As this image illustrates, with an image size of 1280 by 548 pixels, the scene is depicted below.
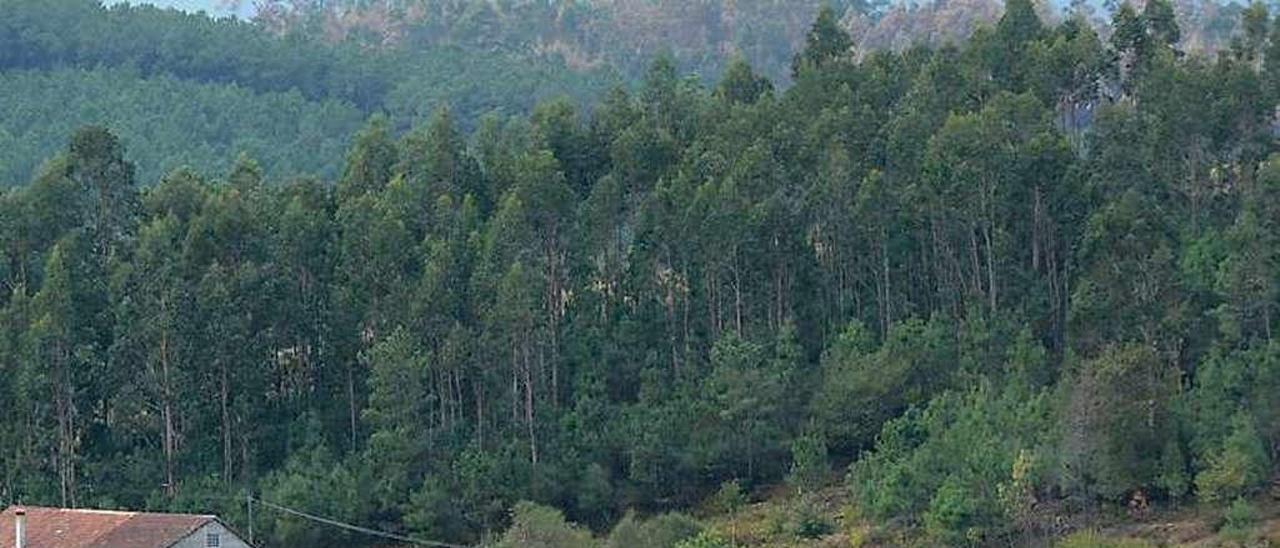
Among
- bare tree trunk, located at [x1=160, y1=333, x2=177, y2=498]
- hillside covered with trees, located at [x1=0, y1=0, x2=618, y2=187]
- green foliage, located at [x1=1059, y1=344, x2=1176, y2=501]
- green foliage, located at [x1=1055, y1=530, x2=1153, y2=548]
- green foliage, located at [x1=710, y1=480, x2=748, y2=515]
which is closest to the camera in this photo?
green foliage, located at [x1=1055, y1=530, x2=1153, y2=548]

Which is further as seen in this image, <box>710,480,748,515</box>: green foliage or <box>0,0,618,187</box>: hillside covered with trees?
<box>0,0,618,187</box>: hillside covered with trees

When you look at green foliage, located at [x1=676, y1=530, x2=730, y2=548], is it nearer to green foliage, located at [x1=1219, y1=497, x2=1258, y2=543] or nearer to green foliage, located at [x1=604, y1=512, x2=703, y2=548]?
green foliage, located at [x1=604, y1=512, x2=703, y2=548]

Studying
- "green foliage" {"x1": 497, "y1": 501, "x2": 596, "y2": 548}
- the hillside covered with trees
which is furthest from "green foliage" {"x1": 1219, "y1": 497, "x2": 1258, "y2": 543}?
the hillside covered with trees

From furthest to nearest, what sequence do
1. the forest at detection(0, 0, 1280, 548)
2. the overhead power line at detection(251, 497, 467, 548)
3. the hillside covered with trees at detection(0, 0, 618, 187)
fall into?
the hillside covered with trees at detection(0, 0, 618, 187)
the overhead power line at detection(251, 497, 467, 548)
the forest at detection(0, 0, 1280, 548)

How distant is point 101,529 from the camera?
4416 cm

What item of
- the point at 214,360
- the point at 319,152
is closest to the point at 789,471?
the point at 214,360

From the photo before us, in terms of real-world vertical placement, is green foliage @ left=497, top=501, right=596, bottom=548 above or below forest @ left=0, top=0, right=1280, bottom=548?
below

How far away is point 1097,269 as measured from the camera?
160 feet

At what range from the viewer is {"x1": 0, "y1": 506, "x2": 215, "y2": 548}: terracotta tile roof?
4350 cm

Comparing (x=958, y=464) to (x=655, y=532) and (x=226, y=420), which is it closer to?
(x=655, y=532)

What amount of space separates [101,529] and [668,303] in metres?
15.1

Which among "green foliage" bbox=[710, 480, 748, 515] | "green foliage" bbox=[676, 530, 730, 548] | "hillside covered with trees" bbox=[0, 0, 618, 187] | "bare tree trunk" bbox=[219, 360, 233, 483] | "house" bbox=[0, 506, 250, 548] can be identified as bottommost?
"green foliage" bbox=[676, 530, 730, 548]

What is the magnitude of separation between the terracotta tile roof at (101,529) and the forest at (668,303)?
5647 mm

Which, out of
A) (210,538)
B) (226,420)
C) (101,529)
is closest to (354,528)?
(226,420)
